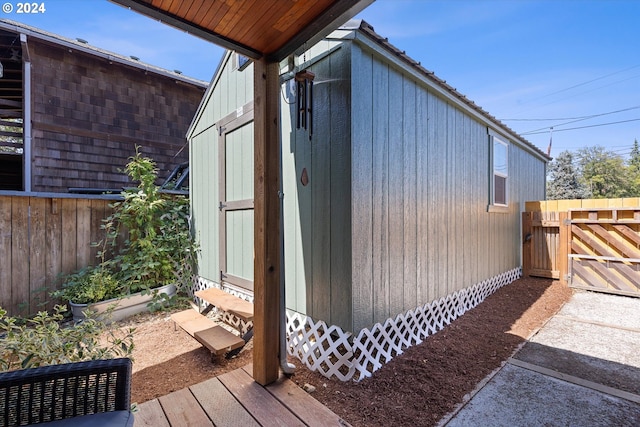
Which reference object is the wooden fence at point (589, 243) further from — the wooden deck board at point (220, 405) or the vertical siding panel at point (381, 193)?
the wooden deck board at point (220, 405)

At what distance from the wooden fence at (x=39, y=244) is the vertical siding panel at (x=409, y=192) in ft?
15.6

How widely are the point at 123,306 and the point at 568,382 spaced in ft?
17.2

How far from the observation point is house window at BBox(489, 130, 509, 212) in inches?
199

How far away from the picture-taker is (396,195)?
2.94 metres

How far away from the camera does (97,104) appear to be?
6.82 metres

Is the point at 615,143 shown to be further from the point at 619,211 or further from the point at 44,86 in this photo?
the point at 44,86

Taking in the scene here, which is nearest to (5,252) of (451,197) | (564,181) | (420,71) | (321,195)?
(321,195)

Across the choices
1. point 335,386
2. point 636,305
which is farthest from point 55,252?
point 636,305

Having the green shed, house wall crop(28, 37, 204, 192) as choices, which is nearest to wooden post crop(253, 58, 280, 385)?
the green shed

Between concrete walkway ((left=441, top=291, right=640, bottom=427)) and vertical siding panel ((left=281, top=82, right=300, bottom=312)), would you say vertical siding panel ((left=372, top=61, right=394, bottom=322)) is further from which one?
concrete walkway ((left=441, top=291, right=640, bottom=427))

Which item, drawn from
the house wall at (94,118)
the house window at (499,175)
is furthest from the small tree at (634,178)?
the house wall at (94,118)

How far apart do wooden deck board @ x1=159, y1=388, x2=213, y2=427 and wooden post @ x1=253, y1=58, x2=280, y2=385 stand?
0.47 m

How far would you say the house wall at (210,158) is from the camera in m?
3.85

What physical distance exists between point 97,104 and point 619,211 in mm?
10981
